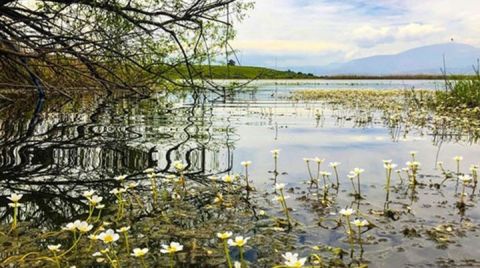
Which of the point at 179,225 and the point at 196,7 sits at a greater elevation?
the point at 196,7

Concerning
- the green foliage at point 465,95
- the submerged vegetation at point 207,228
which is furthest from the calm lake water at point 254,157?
the green foliage at point 465,95

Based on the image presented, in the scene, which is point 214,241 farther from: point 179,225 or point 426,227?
point 426,227

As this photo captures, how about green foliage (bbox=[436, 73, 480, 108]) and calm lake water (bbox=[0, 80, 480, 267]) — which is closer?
calm lake water (bbox=[0, 80, 480, 267])

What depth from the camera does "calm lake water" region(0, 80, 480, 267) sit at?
13.1 feet

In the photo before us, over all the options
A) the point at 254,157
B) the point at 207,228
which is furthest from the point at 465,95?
the point at 207,228

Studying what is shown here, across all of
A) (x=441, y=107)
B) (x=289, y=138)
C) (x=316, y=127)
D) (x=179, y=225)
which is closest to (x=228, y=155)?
(x=289, y=138)

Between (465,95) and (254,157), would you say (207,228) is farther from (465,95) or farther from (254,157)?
(465,95)

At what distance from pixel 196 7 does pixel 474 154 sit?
6.21 metres

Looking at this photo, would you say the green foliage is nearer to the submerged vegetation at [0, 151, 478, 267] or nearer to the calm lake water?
the calm lake water

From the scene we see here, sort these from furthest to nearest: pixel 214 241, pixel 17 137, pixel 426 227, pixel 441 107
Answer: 1. pixel 441 107
2. pixel 17 137
3. pixel 426 227
4. pixel 214 241

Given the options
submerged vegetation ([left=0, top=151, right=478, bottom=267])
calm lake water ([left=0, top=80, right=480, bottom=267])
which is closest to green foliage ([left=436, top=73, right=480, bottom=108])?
calm lake water ([left=0, top=80, right=480, bottom=267])

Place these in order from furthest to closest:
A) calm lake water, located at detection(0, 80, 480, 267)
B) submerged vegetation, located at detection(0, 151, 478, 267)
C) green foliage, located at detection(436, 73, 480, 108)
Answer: green foliage, located at detection(436, 73, 480, 108), calm lake water, located at detection(0, 80, 480, 267), submerged vegetation, located at detection(0, 151, 478, 267)

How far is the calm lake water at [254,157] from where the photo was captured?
3986 millimetres

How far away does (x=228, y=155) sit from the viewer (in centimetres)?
756
